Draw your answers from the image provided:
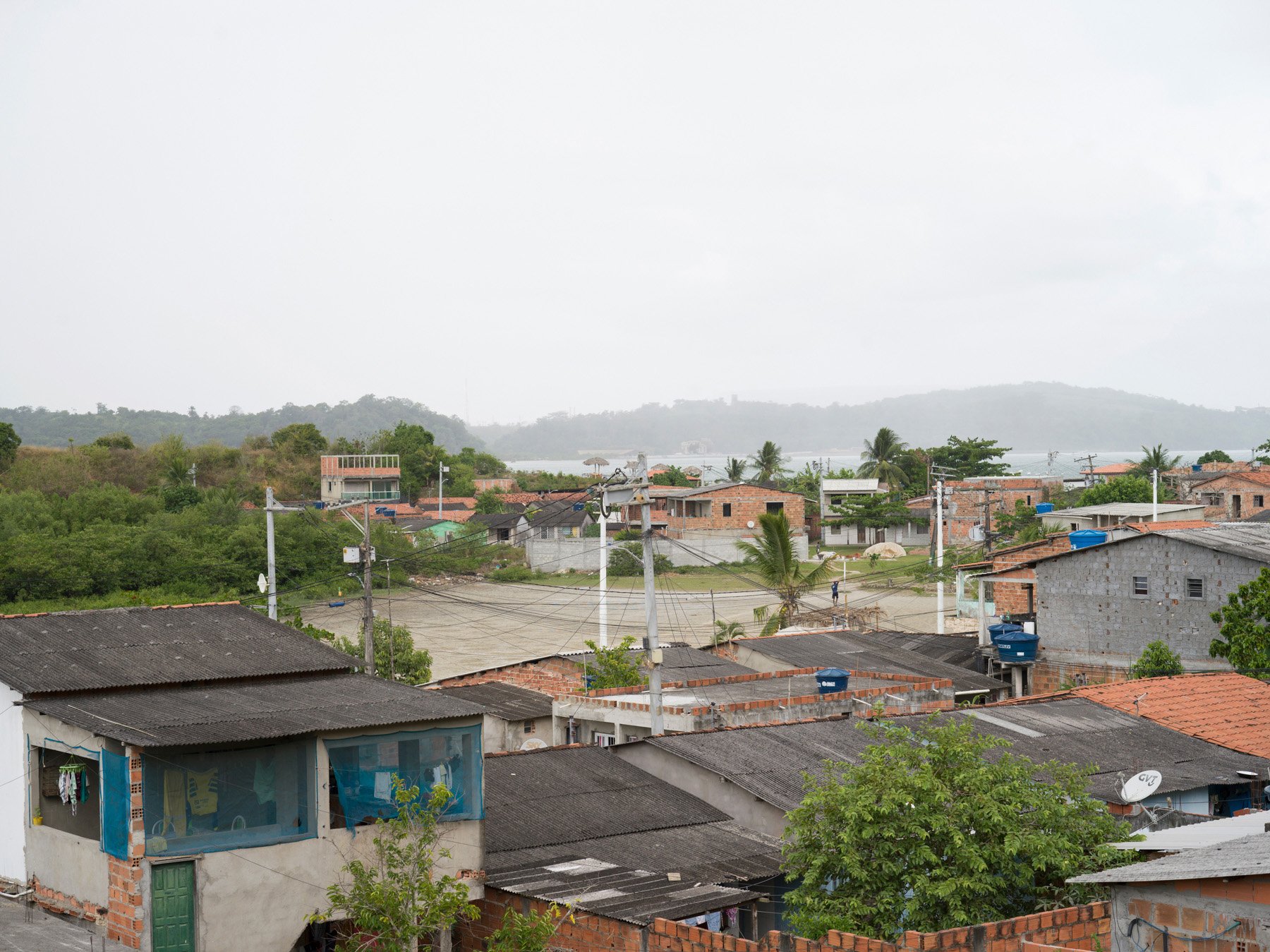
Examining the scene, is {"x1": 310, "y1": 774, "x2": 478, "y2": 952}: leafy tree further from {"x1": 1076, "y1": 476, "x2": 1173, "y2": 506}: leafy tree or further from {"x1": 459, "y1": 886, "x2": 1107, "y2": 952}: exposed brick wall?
{"x1": 1076, "y1": 476, "x2": 1173, "y2": 506}: leafy tree

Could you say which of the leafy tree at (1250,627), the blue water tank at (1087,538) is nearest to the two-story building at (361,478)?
the blue water tank at (1087,538)

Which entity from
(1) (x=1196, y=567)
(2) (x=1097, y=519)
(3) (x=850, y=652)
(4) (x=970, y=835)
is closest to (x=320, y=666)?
(4) (x=970, y=835)

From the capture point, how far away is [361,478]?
8881 centimetres

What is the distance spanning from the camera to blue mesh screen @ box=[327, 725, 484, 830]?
Result: 1295cm

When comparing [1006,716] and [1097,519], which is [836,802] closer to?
[1006,716]

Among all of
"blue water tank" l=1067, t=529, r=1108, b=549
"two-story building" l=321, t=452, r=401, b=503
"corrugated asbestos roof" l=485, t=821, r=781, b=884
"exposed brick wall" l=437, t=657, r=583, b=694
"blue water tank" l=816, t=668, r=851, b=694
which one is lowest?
"exposed brick wall" l=437, t=657, r=583, b=694

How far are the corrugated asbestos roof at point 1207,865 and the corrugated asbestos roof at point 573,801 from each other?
286 inches

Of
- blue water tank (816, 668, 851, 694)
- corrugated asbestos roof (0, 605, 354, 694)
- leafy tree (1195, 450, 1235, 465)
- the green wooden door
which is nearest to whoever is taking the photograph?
the green wooden door

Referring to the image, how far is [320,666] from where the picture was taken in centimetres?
1544

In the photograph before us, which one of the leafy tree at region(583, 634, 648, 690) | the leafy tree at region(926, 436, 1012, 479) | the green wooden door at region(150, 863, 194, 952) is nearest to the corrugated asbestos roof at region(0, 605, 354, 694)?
the green wooden door at region(150, 863, 194, 952)

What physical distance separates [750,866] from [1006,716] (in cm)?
719

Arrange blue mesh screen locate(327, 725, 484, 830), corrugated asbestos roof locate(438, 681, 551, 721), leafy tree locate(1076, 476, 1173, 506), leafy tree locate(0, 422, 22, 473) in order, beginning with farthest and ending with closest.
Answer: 1. leafy tree locate(0, 422, 22, 473)
2. leafy tree locate(1076, 476, 1173, 506)
3. corrugated asbestos roof locate(438, 681, 551, 721)
4. blue mesh screen locate(327, 725, 484, 830)

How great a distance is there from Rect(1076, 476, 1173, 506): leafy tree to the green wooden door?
58.3 metres

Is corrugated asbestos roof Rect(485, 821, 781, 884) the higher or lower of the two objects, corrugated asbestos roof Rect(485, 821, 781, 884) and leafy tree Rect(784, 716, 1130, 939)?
the lower
